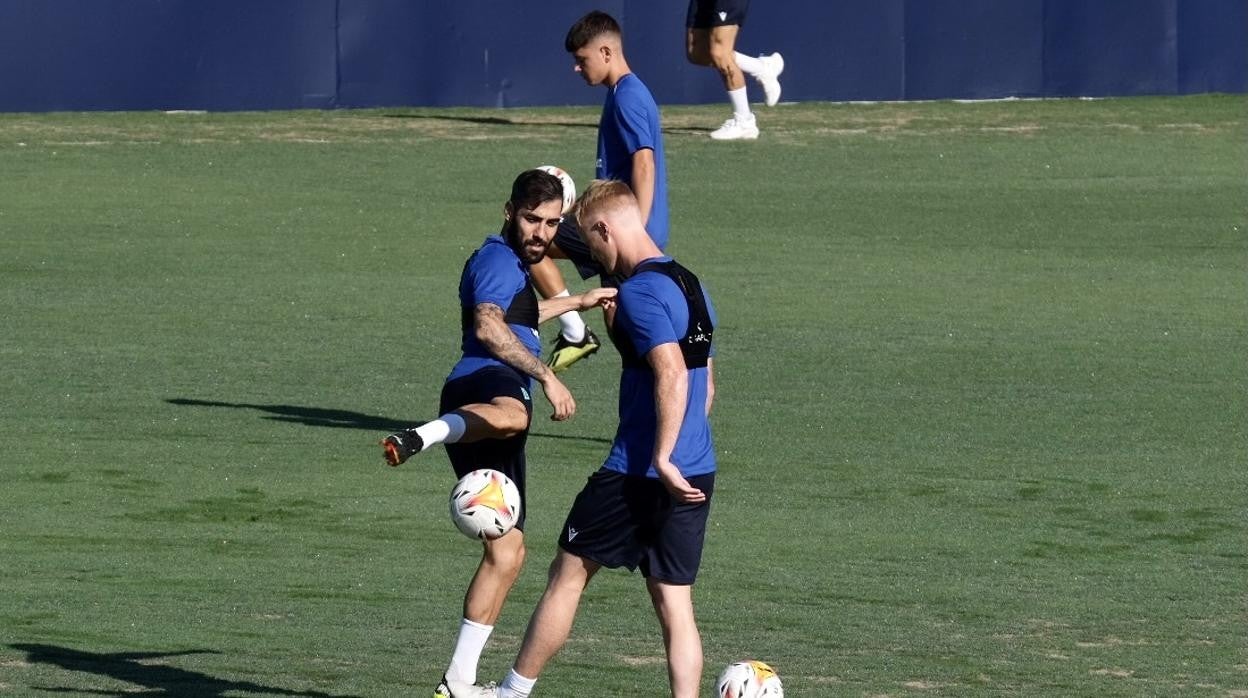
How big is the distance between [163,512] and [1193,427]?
239 inches

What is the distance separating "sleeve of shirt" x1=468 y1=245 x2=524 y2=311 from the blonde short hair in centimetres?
104

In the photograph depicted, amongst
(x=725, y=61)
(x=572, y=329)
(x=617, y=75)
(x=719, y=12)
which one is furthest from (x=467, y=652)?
(x=719, y=12)

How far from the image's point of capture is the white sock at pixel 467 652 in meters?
7.68

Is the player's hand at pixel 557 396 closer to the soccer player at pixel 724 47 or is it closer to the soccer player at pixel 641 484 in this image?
the soccer player at pixel 641 484

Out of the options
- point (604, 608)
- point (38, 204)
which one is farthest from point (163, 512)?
point (38, 204)

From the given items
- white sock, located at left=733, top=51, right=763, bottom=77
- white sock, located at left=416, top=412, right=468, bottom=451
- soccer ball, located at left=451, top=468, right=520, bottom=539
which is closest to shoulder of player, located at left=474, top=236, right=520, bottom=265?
white sock, located at left=416, top=412, right=468, bottom=451

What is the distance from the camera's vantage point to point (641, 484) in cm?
724

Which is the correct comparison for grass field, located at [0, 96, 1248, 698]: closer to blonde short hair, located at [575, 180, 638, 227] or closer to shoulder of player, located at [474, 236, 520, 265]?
shoulder of player, located at [474, 236, 520, 265]

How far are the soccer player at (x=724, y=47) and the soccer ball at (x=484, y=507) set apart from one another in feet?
49.8

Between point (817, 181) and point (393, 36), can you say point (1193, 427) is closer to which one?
point (817, 181)

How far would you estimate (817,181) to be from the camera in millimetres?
22172

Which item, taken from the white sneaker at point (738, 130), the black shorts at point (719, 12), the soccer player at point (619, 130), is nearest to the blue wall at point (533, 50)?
the white sneaker at point (738, 130)

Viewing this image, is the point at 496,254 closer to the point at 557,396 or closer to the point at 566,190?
the point at 566,190

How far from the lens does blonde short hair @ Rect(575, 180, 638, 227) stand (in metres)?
7.19
